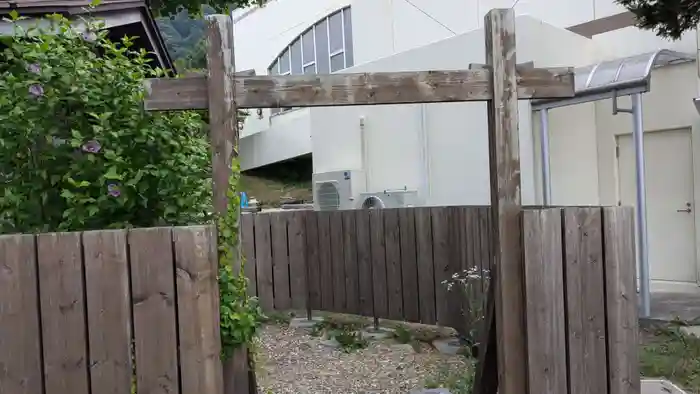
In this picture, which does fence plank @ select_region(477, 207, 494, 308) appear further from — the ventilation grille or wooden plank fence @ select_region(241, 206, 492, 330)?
the ventilation grille

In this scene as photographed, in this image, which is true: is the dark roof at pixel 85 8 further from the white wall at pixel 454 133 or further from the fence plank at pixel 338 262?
the white wall at pixel 454 133

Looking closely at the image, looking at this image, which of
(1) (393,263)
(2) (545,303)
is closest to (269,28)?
(1) (393,263)

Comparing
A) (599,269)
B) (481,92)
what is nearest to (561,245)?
(599,269)

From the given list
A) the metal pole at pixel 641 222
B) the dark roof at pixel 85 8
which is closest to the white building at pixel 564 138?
the metal pole at pixel 641 222

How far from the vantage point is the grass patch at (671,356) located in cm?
504

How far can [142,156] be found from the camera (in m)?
3.45

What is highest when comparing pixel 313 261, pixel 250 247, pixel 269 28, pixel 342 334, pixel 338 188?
pixel 269 28

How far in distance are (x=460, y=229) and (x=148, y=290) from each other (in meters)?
4.49

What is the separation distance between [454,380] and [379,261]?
7.43 ft

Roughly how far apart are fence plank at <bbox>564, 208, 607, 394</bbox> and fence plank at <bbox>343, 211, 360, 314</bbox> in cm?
458

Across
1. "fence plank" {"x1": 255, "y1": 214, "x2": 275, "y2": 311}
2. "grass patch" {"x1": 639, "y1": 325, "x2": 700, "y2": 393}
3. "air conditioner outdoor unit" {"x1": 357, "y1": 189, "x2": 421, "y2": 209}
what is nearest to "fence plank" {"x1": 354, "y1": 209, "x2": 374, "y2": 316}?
"fence plank" {"x1": 255, "y1": 214, "x2": 275, "y2": 311}

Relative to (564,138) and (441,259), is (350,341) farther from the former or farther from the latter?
(564,138)

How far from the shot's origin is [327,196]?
1262 centimetres

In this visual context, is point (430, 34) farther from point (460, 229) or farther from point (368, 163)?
point (460, 229)
